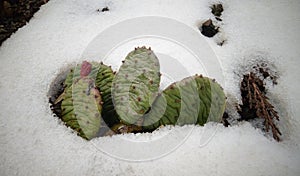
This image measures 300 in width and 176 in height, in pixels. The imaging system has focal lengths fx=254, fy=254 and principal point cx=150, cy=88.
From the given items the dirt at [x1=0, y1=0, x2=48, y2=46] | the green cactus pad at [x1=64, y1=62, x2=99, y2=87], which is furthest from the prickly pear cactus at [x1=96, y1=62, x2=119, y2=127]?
the dirt at [x1=0, y1=0, x2=48, y2=46]

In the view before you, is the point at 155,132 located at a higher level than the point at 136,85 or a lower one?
lower

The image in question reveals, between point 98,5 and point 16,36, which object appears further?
point 98,5

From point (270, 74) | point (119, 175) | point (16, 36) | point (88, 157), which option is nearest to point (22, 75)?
point (16, 36)

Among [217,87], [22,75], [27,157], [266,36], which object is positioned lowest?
[27,157]

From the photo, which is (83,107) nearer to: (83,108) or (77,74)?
(83,108)

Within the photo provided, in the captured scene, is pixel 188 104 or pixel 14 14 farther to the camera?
pixel 14 14

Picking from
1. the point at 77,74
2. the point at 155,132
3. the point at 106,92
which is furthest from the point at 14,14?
the point at 155,132

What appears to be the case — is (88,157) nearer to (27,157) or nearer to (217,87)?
(27,157)
